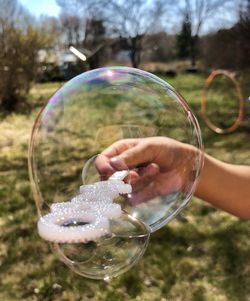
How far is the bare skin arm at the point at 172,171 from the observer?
1037mm

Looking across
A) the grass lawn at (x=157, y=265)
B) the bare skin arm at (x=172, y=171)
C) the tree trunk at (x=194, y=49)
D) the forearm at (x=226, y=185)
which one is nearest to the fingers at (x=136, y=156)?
the bare skin arm at (x=172, y=171)

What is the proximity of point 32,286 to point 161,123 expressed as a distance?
1.39m

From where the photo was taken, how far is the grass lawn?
2.24m

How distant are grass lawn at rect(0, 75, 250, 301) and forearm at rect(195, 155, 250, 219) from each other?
1.06 meters

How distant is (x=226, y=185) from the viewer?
1.24m

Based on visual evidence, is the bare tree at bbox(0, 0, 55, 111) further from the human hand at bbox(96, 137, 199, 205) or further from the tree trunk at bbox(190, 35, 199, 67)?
the human hand at bbox(96, 137, 199, 205)

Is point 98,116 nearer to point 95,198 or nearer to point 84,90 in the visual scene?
point 84,90

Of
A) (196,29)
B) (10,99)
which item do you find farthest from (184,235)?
(10,99)

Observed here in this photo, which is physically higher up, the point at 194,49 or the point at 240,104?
the point at 194,49

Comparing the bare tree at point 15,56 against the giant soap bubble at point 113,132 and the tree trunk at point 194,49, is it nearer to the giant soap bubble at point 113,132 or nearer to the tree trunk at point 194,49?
the tree trunk at point 194,49

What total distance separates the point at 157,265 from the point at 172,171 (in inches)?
56.1

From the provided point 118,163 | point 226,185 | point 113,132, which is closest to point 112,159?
point 118,163

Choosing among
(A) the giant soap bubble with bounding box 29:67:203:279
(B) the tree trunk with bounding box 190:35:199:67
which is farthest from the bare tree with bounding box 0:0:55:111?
(A) the giant soap bubble with bounding box 29:67:203:279

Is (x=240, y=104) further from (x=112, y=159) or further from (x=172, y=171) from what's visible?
(x=112, y=159)
